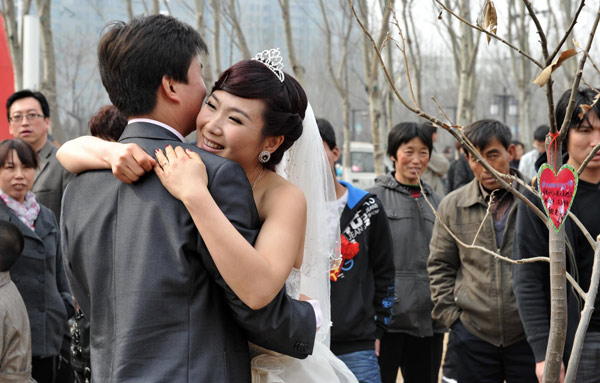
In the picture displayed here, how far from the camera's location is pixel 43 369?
4242 millimetres

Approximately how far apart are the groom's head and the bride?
129mm

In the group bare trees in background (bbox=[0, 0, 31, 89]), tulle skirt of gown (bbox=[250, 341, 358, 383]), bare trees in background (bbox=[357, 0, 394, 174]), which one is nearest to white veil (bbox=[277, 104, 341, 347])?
tulle skirt of gown (bbox=[250, 341, 358, 383])

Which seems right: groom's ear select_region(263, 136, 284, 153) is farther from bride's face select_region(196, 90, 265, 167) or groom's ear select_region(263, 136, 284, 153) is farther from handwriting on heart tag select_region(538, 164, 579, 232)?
handwriting on heart tag select_region(538, 164, 579, 232)

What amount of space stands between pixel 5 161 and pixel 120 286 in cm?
284

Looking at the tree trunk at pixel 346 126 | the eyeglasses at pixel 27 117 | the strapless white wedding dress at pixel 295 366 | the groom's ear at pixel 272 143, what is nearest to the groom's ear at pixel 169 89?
the groom's ear at pixel 272 143

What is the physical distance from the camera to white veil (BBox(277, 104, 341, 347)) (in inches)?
106

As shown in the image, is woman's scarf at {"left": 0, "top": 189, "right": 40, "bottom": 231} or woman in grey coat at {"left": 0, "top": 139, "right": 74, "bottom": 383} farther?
woman's scarf at {"left": 0, "top": 189, "right": 40, "bottom": 231}

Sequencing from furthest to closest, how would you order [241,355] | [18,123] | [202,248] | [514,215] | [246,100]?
[18,123] → [514,215] → [246,100] → [241,355] → [202,248]

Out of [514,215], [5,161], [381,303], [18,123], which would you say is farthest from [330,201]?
[18,123]

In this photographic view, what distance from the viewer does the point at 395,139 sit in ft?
16.3

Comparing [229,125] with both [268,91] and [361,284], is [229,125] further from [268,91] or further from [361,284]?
[361,284]

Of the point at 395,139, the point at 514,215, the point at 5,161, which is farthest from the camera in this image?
the point at 395,139

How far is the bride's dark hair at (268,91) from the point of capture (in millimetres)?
2046

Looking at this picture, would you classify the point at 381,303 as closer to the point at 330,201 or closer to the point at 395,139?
the point at 330,201
